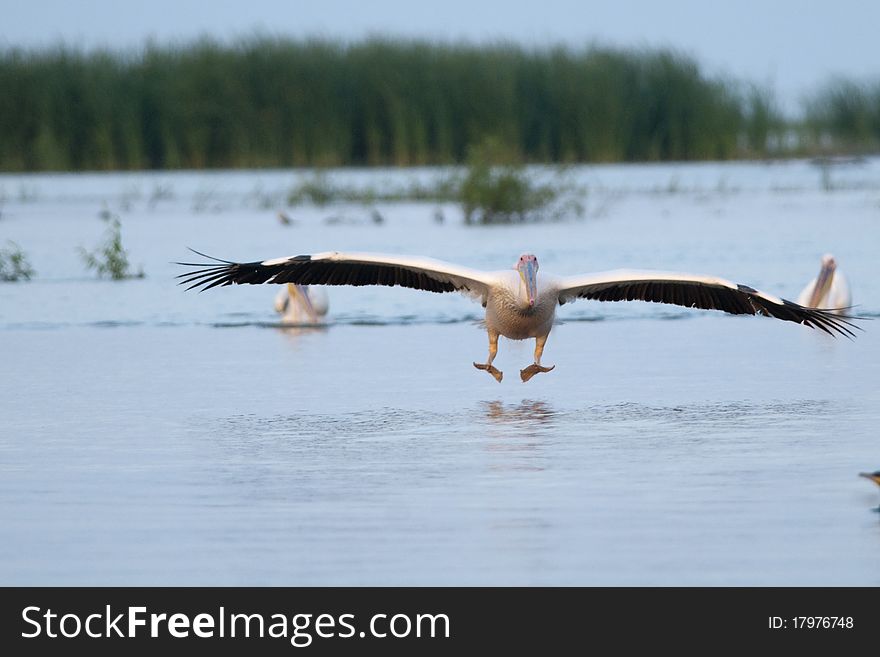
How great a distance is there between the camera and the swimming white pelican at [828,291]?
11445mm

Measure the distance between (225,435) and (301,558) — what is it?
2.49m

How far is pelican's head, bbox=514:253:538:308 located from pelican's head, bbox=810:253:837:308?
287 cm

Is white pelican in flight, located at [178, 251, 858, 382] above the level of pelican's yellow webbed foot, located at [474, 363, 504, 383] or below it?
above

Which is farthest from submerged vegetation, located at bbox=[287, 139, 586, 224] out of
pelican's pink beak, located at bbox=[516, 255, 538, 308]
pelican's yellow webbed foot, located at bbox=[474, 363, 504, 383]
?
pelican's pink beak, located at bbox=[516, 255, 538, 308]

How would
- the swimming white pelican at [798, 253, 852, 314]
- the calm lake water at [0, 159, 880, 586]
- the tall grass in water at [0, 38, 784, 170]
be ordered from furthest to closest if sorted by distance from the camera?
the tall grass in water at [0, 38, 784, 170]
the swimming white pelican at [798, 253, 852, 314]
the calm lake water at [0, 159, 880, 586]

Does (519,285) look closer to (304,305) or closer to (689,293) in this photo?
(689,293)

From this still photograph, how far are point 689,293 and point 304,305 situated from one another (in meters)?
3.57

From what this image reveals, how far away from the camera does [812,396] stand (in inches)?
350

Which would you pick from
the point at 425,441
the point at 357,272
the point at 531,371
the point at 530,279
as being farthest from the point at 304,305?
the point at 425,441

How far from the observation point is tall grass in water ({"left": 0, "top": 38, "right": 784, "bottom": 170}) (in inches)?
1237

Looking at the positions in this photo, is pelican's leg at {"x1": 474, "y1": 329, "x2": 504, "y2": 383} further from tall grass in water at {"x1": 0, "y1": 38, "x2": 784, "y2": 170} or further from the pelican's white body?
tall grass in water at {"x1": 0, "y1": 38, "x2": 784, "y2": 170}

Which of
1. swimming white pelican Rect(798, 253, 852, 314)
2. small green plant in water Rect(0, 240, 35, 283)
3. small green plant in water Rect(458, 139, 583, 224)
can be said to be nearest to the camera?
swimming white pelican Rect(798, 253, 852, 314)

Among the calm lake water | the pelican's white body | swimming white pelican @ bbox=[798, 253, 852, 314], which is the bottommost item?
the calm lake water

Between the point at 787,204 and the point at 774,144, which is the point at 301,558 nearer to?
the point at 787,204
